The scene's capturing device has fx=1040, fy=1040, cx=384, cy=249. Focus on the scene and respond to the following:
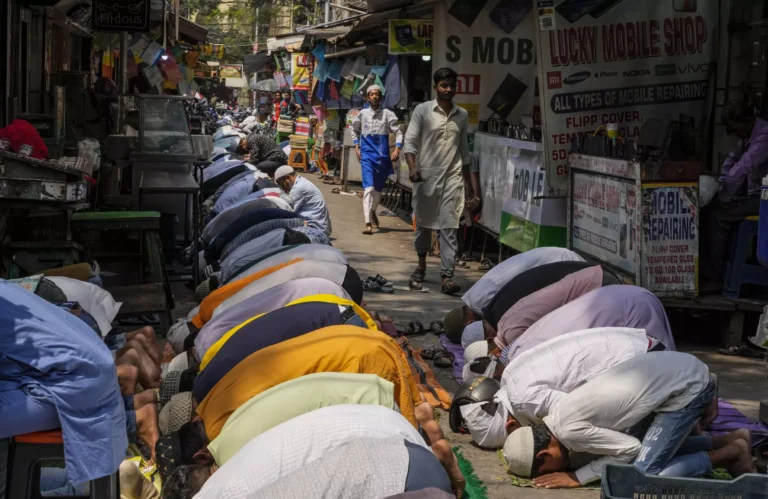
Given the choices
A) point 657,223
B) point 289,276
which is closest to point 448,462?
point 289,276

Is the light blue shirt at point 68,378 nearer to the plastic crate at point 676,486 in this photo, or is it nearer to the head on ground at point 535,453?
the plastic crate at point 676,486

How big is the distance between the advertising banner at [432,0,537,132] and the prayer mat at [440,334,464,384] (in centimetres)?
462

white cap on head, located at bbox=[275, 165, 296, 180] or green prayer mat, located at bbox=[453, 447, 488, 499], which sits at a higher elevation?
white cap on head, located at bbox=[275, 165, 296, 180]

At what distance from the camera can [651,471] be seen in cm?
474

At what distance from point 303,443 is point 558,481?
2121mm

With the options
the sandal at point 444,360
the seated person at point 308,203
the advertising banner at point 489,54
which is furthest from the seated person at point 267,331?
the advertising banner at point 489,54

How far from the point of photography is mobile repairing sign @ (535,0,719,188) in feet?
29.0

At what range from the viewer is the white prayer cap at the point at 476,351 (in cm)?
686

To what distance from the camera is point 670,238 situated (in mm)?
7660

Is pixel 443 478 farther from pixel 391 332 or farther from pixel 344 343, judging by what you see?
pixel 391 332

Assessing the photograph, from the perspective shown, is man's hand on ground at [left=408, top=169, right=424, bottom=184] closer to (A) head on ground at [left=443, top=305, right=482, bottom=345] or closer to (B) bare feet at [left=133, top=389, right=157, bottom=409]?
(A) head on ground at [left=443, top=305, right=482, bottom=345]

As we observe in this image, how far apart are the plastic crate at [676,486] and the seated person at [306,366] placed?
913mm

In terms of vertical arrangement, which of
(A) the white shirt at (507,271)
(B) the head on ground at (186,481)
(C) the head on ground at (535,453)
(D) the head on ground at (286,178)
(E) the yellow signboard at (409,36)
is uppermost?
(E) the yellow signboard at (409,36)

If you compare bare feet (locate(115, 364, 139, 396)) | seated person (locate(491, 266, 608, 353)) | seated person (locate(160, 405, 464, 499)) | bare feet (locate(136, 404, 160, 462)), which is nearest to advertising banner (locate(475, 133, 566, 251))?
seated person (locate(491, 266, 608, 353))
